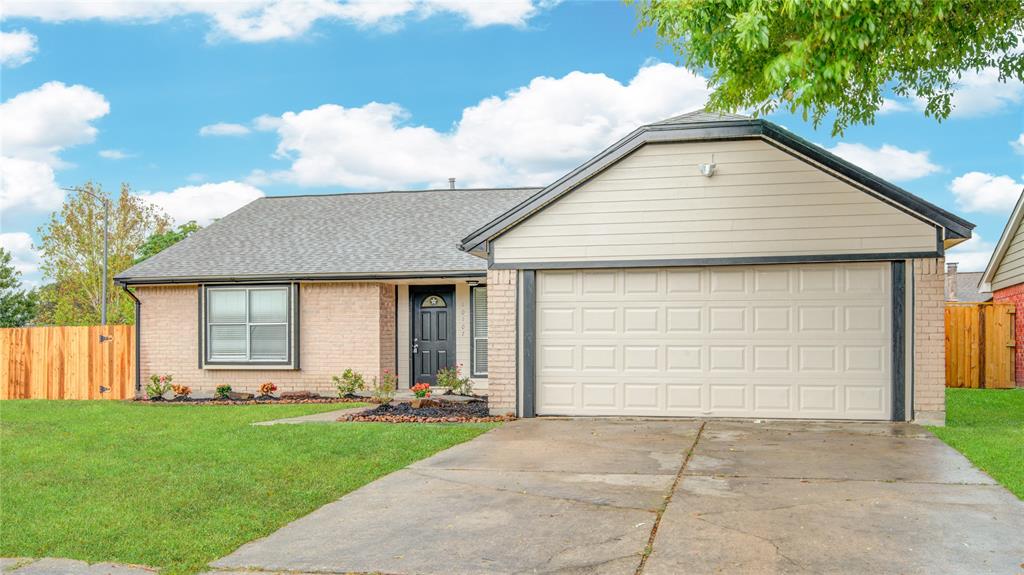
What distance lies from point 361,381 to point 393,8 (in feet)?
22.9

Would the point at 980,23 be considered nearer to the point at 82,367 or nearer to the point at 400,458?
the point at 400,458

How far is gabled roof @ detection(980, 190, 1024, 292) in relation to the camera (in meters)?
19.2

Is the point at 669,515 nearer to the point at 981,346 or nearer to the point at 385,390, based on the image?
the point at 385,390

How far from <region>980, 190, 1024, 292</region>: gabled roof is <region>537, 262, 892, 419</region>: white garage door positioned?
10.6 meters

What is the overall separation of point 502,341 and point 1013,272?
48.3 feet

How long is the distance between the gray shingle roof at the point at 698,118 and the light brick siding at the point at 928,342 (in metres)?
3.11

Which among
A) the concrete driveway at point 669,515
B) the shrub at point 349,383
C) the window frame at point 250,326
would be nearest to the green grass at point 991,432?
the concrete driveway at point 669,515

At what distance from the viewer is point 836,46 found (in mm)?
9438

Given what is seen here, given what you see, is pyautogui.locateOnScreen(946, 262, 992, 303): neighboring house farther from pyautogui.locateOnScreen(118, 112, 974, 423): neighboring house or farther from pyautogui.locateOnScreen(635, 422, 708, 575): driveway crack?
pyautogui.locateOnScreen(635, 422, 708, 575): driveway crack

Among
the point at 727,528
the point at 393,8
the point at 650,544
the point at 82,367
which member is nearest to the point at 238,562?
the point at 650,544

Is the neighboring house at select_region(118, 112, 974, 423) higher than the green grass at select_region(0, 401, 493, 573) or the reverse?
higher

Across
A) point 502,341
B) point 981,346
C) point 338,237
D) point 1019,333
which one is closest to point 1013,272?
point 1019,333

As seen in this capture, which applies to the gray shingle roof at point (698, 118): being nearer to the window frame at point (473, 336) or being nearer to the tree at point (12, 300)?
the window frame at point (473, 336)

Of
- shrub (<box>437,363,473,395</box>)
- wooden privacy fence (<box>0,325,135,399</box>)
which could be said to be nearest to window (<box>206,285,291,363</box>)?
wooden privacy fence (<box>0,325,135,399</box>)
